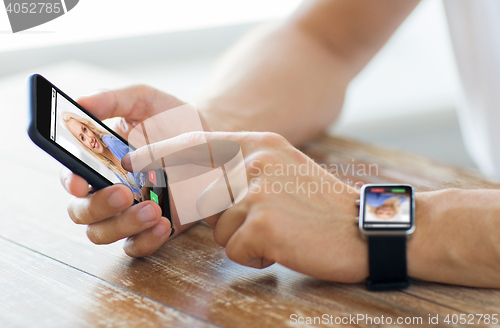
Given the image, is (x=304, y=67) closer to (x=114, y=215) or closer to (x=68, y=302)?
(x=114, y=215)

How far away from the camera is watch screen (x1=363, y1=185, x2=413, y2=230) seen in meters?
0.50

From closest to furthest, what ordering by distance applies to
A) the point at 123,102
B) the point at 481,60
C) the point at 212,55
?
1. the point at 123,102
2. the point at 481,60
3. the point at 212,55

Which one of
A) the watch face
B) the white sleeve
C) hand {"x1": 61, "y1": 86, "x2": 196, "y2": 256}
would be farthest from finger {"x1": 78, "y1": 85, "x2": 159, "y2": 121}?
the white sleeve

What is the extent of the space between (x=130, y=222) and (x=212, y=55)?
1703 millimetres

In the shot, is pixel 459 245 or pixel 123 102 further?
pixel 123 102

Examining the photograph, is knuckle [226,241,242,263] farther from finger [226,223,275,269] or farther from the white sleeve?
the white sleeve

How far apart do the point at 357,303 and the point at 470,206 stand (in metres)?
0.19

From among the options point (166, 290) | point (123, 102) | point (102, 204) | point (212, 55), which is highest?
point (212, 55)

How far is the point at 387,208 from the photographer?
0.52 metres

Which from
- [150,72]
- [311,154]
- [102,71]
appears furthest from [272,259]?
[150,72]

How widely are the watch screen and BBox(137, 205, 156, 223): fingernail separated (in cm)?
26

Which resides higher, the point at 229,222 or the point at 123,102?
the point at 123,102

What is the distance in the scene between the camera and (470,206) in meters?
0.53

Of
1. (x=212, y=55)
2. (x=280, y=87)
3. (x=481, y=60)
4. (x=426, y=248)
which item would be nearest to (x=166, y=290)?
(x=426, y=248)
